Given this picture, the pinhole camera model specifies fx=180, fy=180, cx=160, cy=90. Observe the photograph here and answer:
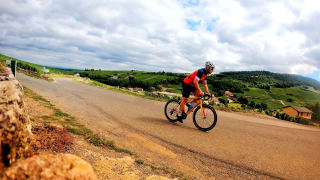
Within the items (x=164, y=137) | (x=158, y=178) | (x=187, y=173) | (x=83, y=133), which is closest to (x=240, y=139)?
(x=164, y=137)

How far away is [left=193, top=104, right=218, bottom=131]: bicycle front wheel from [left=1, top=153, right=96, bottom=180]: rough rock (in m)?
5.49

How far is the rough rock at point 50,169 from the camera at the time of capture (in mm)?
1637

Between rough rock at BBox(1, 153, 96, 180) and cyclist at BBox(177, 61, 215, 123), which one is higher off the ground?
cyclist at BBox(177, 61, 215, 123)

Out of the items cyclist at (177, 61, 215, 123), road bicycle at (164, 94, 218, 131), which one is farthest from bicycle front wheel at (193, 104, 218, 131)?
cyclist at (177, 61, 215, 123)

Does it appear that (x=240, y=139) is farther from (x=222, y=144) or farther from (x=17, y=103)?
(x=17, y=103)

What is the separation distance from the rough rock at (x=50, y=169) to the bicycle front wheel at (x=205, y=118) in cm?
549

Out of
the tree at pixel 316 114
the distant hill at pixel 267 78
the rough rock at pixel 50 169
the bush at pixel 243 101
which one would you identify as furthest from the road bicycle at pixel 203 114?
the distant hill at pixel 267 78

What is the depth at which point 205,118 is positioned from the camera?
6.90 m

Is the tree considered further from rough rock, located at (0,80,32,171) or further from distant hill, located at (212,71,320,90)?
distant hill, located at (212,71,320,90)

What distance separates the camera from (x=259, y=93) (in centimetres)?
11606

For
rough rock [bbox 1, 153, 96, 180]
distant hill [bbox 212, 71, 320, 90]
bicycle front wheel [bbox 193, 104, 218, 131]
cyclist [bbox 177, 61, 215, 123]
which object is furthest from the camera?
distant hill [bbox 212, 71, 320, 90]

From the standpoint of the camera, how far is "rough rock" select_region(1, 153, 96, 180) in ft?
5.37

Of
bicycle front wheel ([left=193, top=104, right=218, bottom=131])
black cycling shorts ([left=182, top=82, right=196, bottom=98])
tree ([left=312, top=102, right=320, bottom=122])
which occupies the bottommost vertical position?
tree ([left=312, top=102, right=320, bottom=122])

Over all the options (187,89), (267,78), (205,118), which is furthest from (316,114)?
(267,78)
